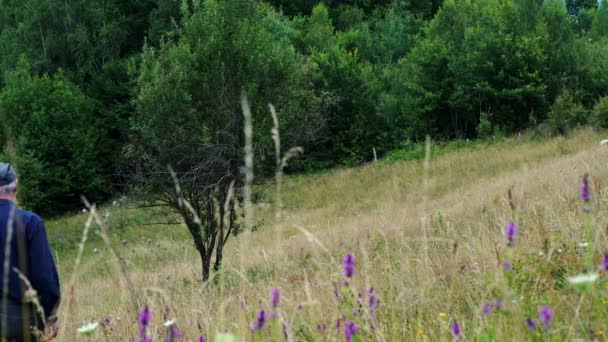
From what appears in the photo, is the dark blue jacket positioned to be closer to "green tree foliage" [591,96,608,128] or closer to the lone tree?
the lone tree

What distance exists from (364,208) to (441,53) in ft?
67.6

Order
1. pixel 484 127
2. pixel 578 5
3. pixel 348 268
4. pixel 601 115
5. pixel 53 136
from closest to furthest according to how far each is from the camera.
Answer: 1. pixel 348 268
2. pixel 601 115
3. pixel 484 127
4. pixel 53 136
5. pixel 578 5

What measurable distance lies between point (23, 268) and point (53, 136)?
123 feet

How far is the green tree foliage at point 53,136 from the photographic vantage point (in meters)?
37.5

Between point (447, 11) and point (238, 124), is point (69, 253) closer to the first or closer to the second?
point (238, 124)

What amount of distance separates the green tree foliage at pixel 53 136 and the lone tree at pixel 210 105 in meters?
27.3

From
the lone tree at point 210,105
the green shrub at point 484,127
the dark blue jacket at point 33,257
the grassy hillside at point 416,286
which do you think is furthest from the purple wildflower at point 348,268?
the green shrub at point 484,127

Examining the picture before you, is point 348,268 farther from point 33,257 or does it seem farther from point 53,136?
point 53,136

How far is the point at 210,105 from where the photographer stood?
11789 mm

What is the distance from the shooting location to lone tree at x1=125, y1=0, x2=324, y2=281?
1112cm

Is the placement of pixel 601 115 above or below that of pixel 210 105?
below

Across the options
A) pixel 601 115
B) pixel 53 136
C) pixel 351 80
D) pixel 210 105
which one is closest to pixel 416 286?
pixel 210 105

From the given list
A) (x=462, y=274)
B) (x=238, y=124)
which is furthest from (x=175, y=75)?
(x=462, y=274)

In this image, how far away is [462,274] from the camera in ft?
11.5
